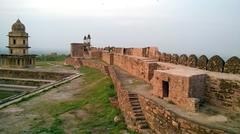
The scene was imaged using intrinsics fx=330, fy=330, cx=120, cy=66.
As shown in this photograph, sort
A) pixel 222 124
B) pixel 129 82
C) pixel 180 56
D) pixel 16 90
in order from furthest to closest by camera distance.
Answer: pixel 16 90 → pixel 129 82 → pixel 180 56 → pixel 222 124

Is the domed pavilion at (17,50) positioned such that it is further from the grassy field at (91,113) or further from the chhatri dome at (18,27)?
the grassy field at (91,113)

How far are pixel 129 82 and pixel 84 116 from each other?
8.84ft

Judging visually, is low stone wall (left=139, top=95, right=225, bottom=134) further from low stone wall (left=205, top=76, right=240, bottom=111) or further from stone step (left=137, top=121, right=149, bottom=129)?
low stone wall (left=205, top=76, right=240, bottom=111)

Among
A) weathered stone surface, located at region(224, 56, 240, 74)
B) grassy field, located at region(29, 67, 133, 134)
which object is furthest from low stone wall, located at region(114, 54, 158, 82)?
weathered stone surface, located at region(224, 56, 240, 74)

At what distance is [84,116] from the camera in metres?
11.1

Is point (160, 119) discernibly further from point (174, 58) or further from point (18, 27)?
point (18, 27)

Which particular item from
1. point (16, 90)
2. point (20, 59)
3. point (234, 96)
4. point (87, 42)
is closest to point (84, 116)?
point (234, 96)

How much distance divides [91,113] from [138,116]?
2592 millimetres

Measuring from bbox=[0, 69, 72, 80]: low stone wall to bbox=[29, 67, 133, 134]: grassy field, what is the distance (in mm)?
9749

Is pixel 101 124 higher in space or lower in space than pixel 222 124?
lower

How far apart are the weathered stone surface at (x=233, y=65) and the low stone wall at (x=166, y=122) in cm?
221

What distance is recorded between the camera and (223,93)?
25.9 ft

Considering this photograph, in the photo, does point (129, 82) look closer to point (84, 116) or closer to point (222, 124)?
point (84, 116)

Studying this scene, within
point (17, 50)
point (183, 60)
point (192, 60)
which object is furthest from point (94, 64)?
point (192, 60)
